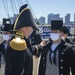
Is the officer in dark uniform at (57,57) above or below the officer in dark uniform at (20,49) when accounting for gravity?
below

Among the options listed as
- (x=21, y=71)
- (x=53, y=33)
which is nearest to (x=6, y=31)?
(x=53, y=33)

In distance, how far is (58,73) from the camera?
16.0 ft

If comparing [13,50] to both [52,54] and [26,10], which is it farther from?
[52,54]

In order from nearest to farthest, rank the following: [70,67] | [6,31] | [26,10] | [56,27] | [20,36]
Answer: [20,36] < [26,10] < [70,67] < [56,27] < [6,31]

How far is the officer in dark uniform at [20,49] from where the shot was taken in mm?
3201

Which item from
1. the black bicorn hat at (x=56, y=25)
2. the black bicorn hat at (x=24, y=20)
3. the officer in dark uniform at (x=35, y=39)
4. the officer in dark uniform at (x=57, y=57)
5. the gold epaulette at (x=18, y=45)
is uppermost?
the black bicorn hat at (x=24, y=20)

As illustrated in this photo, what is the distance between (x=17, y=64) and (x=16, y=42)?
10.4 inches

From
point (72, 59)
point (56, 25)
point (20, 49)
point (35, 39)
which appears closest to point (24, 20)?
point (20, 49)

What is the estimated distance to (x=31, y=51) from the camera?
390 centimetres

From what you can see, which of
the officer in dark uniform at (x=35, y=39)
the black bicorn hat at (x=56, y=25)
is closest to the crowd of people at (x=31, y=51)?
the black bicorn hat at (x=56, y=25)

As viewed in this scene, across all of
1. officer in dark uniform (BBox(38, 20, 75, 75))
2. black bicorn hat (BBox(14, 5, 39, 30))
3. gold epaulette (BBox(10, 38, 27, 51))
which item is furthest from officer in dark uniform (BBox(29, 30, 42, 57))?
gold epaulette (BBox(10, 38, 27, 51))

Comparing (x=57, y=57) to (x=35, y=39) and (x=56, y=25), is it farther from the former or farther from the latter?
(x=35, y=39)

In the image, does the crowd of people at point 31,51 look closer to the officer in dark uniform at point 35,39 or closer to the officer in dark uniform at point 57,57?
the officer in dark uniform at point 57,57

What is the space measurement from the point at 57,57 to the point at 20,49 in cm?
184
